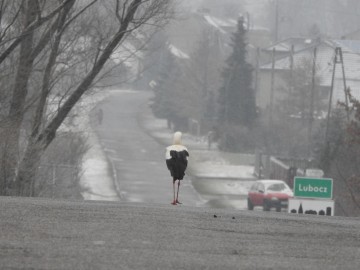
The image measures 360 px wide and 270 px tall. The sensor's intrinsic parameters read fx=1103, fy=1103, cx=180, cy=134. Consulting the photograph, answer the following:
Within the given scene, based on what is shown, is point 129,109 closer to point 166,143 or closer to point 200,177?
point 166,143

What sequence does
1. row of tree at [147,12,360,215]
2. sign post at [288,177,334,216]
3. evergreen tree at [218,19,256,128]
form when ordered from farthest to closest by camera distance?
evergreen tree at [218,19,256,128] < row of tree at [147,12,360,215] < sign post at [288,177,334,216]

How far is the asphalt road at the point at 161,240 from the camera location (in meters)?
9.26

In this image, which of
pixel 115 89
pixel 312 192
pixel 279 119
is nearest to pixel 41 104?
pixel 312 192

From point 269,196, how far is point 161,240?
3434 cm

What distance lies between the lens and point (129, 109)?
102625mm

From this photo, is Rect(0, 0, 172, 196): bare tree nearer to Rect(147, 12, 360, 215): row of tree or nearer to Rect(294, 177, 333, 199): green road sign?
Rect(294, 177, 333, 199): green road sign

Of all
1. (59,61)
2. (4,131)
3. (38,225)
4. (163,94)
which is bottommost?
(38,225)

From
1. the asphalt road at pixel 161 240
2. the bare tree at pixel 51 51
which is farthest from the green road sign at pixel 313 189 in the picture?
the asphalt road at pixel 161 240

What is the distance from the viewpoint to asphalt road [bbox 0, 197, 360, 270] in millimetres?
9258

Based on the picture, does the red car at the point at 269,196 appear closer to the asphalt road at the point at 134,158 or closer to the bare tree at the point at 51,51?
the asphalt road at the point at 134,158

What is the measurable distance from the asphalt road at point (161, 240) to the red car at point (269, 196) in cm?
3084

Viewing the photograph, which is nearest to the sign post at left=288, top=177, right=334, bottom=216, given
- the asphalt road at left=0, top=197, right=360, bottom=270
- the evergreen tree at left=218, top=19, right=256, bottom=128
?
the asphalt road at left=0, top=197, right=360, bottom=270

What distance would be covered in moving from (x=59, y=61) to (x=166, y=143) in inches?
2058

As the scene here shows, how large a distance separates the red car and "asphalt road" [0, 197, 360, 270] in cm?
3084
